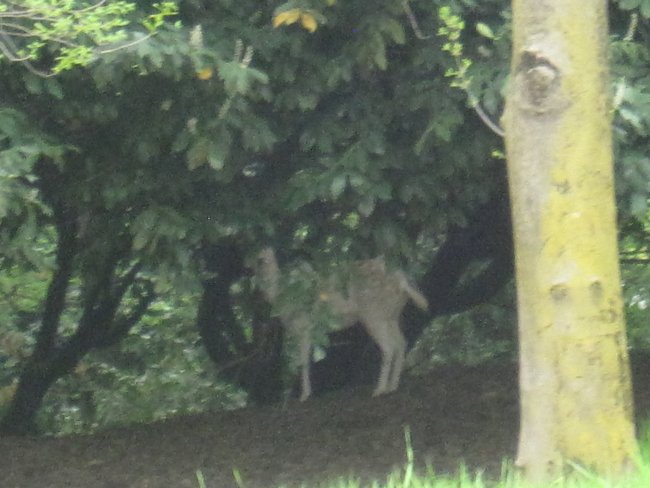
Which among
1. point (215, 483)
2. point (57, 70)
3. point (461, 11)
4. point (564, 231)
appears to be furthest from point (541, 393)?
point (215, 483)

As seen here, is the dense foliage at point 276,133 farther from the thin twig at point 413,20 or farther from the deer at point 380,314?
the deer at point 380,314

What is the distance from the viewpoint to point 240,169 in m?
6.58

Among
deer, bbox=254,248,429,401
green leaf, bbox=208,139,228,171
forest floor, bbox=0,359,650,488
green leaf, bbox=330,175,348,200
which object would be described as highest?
green leaf, bbox=208,139,228,171

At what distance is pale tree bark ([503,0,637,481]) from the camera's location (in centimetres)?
472

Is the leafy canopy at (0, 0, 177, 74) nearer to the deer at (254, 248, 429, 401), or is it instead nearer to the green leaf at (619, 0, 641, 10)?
the green leaf at (619, 0, 641, 10)

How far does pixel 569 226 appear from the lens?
4711mm

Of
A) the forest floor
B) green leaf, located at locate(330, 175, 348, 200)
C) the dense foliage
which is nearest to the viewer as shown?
the dense foliage

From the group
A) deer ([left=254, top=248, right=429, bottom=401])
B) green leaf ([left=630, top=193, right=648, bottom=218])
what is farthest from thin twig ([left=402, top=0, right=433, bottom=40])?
deer ([left=254, top=248, right=429, bottom=401])

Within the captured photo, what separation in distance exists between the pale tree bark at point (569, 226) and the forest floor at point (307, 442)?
2.02 meters

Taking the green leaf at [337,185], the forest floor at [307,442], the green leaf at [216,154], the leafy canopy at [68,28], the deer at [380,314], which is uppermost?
the leafy canopy at [68,28]

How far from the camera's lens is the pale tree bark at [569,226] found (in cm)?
472

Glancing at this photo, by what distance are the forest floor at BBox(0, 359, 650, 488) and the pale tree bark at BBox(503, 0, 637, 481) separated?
2.02 m

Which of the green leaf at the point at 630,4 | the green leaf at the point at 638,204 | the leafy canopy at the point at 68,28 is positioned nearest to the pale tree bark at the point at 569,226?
the green leaf at the point at 630,4

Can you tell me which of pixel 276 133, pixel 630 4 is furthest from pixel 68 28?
pixel 630 4
